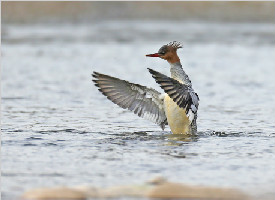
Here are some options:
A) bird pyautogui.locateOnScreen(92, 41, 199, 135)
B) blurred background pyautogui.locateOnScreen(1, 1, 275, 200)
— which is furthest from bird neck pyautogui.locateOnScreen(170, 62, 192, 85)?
blurred background pyautogui.locateOnScreen(1, 1, 275, 200)

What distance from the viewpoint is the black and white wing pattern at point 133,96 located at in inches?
411

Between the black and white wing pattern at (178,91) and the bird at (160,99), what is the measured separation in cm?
1

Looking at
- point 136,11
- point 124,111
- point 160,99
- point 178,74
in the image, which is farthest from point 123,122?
point 136,11

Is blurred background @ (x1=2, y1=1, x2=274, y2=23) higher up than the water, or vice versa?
blurred background @ (x1=2, y1=1, x2=274, y2=23)

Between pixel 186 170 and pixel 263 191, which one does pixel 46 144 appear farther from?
pixel 263 191

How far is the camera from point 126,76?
18.0 m

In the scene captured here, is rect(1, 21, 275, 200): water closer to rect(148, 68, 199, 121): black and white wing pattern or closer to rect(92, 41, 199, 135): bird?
rect(92, 41, 199, 135): bird

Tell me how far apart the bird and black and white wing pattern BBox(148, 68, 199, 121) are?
0.04 feet

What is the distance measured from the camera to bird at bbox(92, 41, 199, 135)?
10.2 metres

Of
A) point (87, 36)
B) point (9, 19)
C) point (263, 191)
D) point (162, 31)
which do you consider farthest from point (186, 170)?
point (9, 19)

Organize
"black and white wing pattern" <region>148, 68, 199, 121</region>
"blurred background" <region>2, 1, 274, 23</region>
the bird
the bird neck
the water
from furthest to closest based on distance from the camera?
"blurred background" <region>2, 1, 274, 23</region>, the bird neck, the bird, "black and white wing pattern" <region>148, 68, 199, 121</region>, the water

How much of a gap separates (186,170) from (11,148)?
7.83 feet

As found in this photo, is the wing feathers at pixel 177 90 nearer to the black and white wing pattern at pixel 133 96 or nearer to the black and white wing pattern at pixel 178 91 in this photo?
the black and white wing pattern at pixel 178 91

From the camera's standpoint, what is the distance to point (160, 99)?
34.2ft
